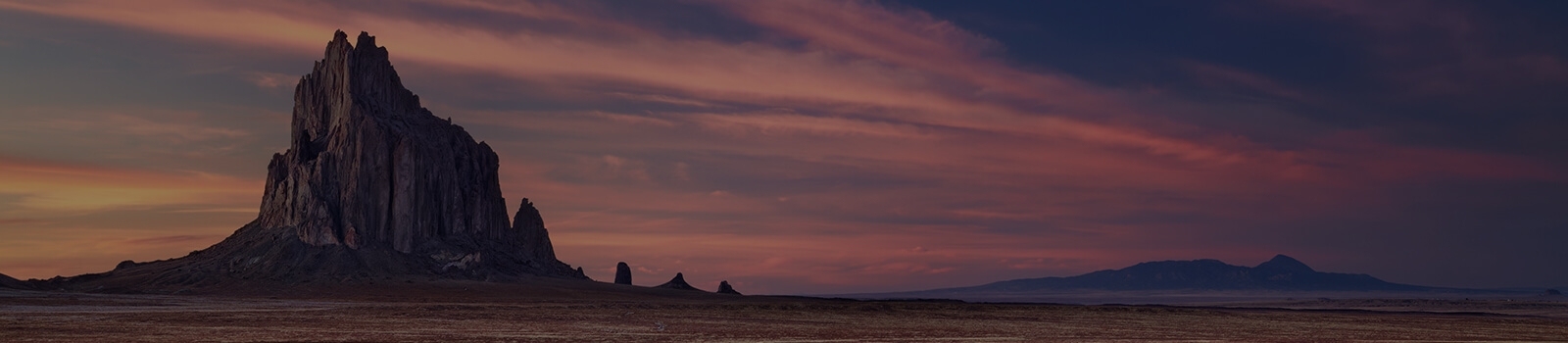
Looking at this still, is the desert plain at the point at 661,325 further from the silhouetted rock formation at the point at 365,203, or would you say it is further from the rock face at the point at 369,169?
the rock face at the point at 369,169

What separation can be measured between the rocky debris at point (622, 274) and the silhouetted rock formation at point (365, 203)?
20.5 feet

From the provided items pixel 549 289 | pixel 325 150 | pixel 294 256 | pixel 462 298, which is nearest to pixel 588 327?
pixel 462 298

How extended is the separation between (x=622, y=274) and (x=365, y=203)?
38.6 m

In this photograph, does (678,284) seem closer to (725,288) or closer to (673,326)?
(725,288)

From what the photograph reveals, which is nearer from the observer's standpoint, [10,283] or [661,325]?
[661,325]

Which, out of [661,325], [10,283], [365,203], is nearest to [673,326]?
[661,325]

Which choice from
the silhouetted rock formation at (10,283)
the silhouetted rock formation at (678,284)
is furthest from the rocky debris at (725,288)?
the silhouetted rock formation at (10,283)

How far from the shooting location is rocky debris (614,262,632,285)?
180375mm

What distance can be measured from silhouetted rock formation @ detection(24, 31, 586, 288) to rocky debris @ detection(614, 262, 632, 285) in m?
6.26

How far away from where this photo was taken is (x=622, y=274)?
181 meters

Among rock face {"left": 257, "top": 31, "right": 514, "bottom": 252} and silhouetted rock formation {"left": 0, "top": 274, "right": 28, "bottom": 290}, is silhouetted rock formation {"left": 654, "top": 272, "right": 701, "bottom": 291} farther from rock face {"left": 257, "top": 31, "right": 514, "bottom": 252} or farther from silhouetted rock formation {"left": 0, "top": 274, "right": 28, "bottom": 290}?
silhouetted rock formation {"left": 0, "top": 274, "right": 28, "bottom": 290}

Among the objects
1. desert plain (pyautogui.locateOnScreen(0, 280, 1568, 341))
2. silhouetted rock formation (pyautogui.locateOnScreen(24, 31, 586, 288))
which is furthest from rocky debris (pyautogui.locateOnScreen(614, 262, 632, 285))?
desert plain (pyautogui.locateOnScreen(0, 280, 1568, 341))

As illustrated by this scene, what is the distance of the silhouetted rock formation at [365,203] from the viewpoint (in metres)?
145

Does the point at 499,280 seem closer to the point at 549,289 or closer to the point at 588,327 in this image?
the point at 549,289
